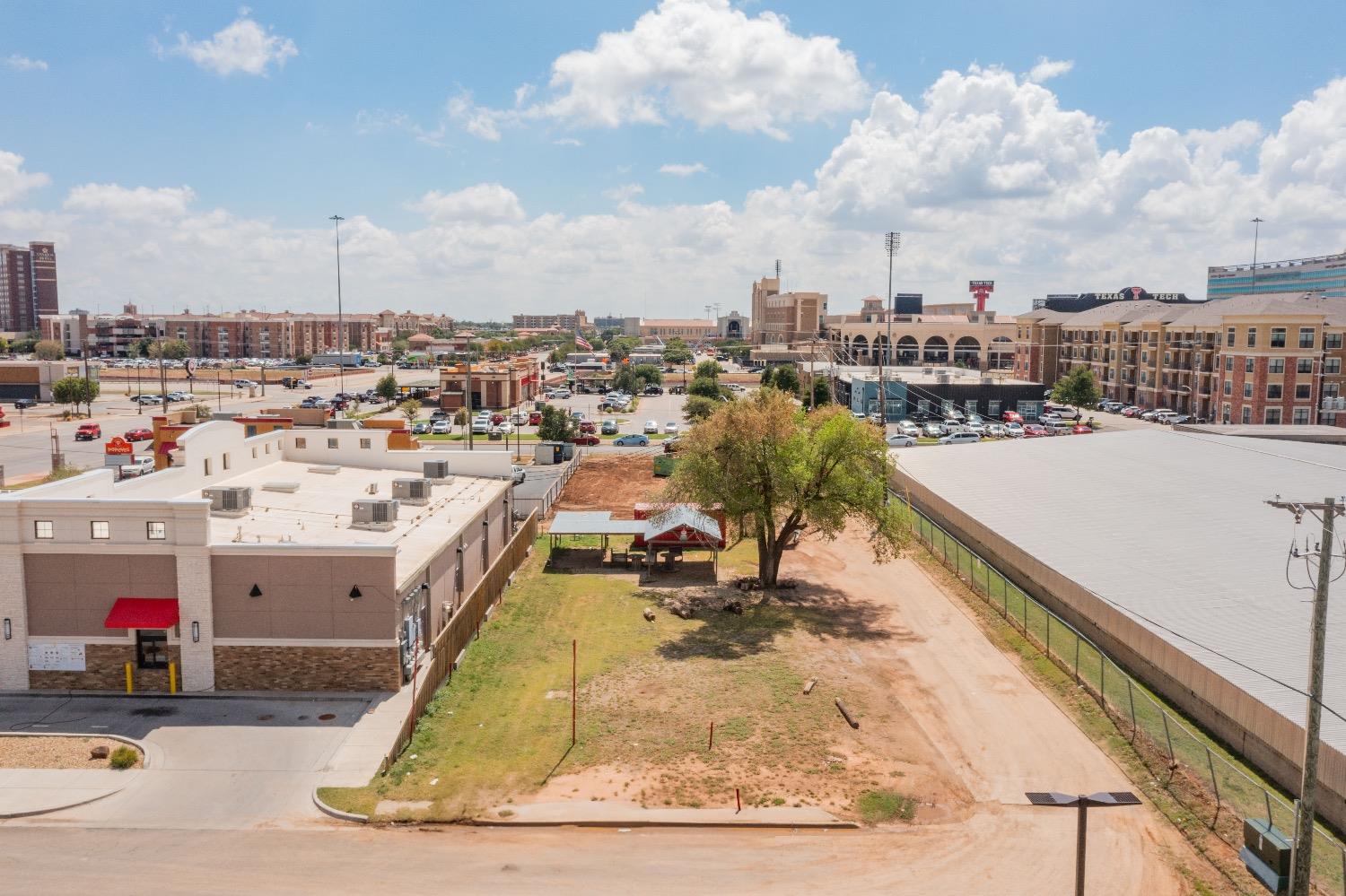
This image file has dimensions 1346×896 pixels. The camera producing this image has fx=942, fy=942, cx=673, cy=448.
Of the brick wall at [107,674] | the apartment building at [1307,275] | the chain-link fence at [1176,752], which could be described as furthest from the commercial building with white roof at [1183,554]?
the apartment building at [1307,275]

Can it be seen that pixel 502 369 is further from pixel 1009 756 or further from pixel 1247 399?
pixel 1009 756

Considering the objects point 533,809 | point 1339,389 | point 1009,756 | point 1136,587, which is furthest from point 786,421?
point 1339,389

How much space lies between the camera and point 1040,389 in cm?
10062

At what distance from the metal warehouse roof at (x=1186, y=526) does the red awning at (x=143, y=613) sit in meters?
27.0

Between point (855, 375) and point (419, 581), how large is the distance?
87.1 m

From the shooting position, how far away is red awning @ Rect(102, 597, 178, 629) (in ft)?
82.4

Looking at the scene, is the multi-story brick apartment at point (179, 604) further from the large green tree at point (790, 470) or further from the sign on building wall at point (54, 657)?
the large green tree at point (790, 470)

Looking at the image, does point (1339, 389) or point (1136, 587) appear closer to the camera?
point (1136, 587)

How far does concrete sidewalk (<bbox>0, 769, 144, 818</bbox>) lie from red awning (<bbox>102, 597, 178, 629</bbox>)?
15.0 feet

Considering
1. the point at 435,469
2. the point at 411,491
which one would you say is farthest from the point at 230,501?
the point at 435,469

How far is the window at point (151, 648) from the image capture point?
25.9 m

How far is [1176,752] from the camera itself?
22.1m

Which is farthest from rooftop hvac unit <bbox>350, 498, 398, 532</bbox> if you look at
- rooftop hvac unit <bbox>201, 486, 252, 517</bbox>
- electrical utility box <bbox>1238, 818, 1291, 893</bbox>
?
electrical utility box <bbox>1238, 818, 1291, 893</bbox>

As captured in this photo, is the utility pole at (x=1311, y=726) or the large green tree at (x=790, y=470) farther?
the large green tree at (x=790, y=470)
